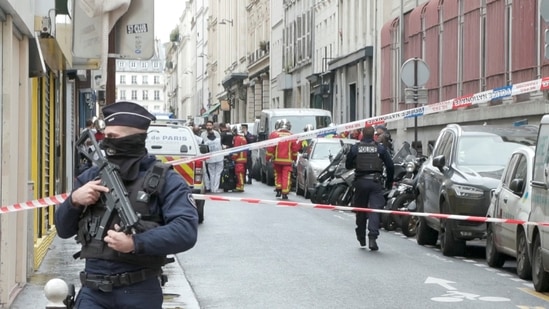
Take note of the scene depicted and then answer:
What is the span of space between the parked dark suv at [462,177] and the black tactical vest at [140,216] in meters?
11.5

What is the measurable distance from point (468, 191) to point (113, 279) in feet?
38.7

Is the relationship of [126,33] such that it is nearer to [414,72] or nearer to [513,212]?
[513,212]

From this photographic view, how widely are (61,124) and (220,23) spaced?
284 feet

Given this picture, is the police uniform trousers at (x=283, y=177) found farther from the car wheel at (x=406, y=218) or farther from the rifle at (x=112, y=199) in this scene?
the rifle at (x=112, y=199)

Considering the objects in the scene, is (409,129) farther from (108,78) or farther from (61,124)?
(108,78)

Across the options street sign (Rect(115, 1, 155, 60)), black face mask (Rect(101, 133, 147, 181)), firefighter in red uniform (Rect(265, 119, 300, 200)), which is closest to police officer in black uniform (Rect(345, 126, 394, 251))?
street sign (Rect(115, 1, 155, 60))

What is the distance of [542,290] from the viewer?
1388 cm

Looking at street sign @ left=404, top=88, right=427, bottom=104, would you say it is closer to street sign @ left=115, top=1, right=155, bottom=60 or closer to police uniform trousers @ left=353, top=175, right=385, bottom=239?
police uniform trousers @ left=353, top=175, right=385, bottom=239

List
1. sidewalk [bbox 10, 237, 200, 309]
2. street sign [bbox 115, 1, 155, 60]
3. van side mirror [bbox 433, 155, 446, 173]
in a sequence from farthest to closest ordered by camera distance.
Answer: van side mirror [bbox 433, 155, 446, 173]
street sign [bbox 115, 1, 155, 60]
sidewalk [bbox 10, 237, 200, 309]

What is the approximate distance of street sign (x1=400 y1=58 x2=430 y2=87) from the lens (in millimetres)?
28578

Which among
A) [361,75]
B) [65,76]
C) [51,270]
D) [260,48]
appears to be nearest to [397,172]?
[65,76]

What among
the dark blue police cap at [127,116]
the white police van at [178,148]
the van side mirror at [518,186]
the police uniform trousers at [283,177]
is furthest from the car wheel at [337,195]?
the dark blue police cap at [127,116]

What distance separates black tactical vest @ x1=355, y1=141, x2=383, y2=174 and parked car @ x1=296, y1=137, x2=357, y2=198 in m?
13.4

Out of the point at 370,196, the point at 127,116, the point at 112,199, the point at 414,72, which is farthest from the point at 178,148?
the point at 112,199
